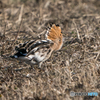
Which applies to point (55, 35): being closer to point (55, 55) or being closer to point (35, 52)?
point (55, 55)

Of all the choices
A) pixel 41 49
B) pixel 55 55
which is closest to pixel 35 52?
pixel 41 49

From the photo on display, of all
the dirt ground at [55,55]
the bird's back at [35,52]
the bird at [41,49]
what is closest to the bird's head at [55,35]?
the bird at [41,49]

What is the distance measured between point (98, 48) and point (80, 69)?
965 millimetres

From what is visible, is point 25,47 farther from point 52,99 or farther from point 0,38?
point 52,99

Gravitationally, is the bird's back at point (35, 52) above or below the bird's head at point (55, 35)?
below

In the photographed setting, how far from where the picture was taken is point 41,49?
13.6ft

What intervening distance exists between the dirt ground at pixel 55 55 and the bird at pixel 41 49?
0.25 meters

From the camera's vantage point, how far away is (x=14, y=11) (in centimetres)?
651

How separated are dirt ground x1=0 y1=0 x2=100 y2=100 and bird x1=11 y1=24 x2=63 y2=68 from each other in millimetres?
252

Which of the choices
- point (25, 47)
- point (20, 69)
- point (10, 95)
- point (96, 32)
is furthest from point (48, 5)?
point (10, 95)

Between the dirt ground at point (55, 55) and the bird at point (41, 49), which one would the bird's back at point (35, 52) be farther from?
the dirt ground at point (55, 55)

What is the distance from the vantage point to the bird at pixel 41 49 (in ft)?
13.4

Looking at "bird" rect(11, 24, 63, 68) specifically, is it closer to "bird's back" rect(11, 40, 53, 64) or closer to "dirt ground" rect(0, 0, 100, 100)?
"bird's back" rect(11, 40, 53, 64)

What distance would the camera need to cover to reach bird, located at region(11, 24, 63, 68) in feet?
13.4
